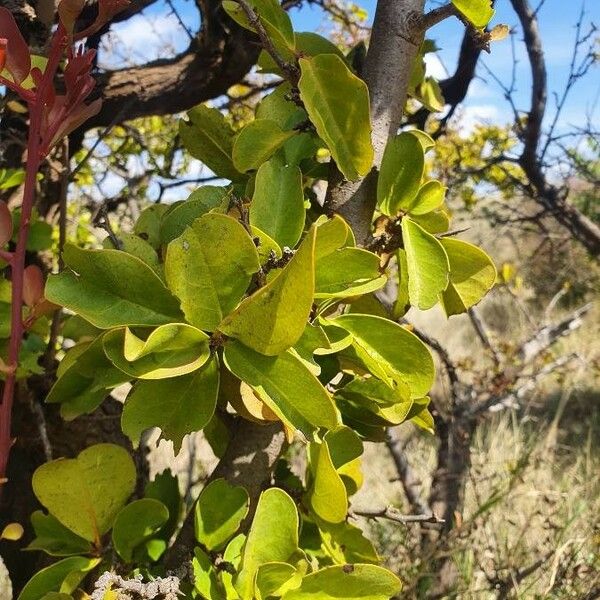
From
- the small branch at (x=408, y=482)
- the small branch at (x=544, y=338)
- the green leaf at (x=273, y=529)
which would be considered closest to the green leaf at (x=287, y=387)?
the green leaf at (x=273, y=529)

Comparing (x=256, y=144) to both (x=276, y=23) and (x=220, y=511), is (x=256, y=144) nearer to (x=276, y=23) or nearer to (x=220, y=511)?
(x=276, y=23)

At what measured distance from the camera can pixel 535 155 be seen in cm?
176

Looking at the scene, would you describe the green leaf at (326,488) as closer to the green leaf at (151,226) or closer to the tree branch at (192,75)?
the green leaf at (151,226)

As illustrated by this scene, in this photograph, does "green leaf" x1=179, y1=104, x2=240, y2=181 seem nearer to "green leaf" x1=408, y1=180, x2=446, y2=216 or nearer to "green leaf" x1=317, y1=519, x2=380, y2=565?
"green leaf" x1=408, y1=180, x2=446, y2=216

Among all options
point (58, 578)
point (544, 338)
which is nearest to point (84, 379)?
point (58, 578)

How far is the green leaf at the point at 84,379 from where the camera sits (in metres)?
0.61

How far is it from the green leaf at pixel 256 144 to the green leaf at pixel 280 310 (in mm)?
208

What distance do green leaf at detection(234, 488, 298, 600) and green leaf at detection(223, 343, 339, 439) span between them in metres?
0.12

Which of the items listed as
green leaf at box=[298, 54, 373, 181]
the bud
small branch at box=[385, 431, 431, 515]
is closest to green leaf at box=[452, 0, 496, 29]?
green leaf at box=[298, 54, 373, 181]

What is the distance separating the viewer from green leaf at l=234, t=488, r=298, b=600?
2.05 ft

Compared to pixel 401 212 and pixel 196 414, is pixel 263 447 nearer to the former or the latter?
pixel 196 414

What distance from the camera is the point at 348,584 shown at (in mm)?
618


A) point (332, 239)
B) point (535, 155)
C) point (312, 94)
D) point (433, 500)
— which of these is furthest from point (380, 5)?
point (433, 500)

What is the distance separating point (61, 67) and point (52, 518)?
2.34 ft
